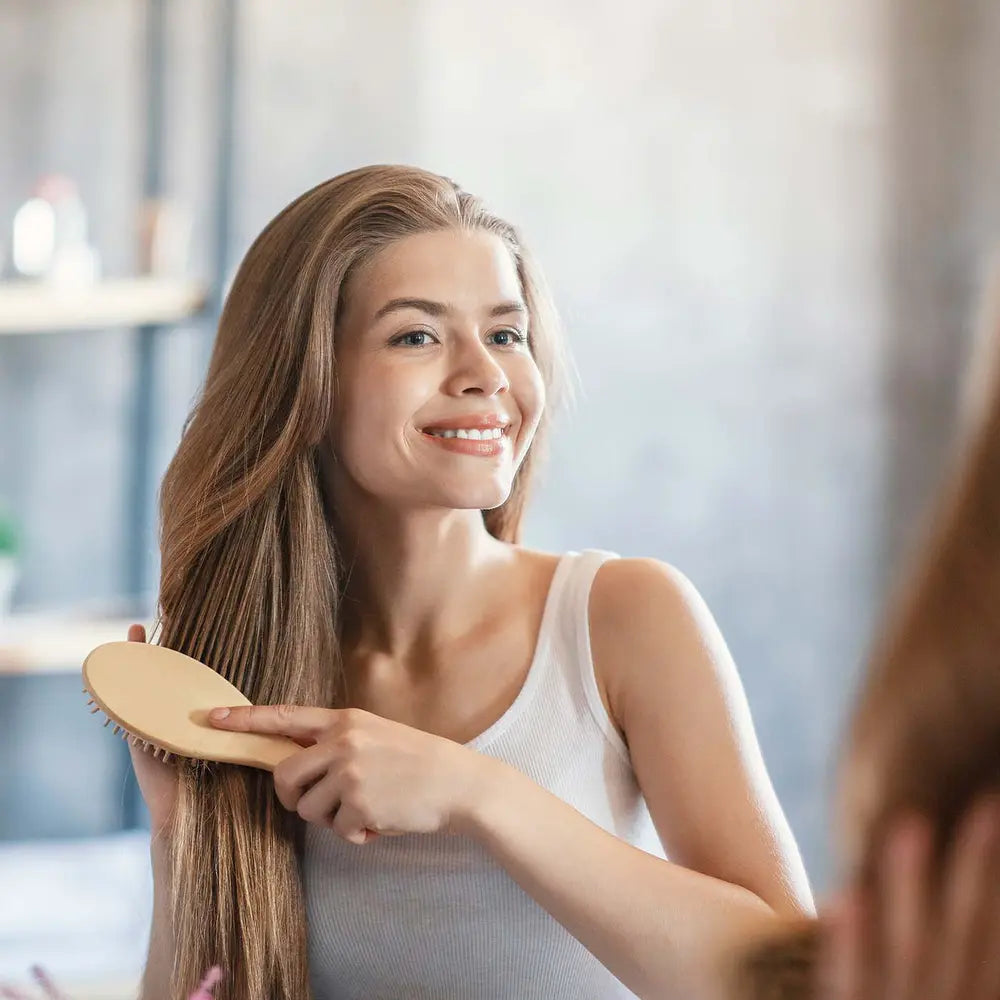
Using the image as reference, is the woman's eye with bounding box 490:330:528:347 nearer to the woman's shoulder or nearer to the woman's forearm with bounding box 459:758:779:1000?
the woman's shoulder

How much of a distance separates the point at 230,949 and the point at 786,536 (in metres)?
1.28

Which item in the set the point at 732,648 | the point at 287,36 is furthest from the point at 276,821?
the point at 287,36

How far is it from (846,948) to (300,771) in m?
0.65

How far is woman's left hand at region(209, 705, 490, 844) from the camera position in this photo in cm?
A: 83

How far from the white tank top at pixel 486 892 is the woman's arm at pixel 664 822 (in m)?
0.04

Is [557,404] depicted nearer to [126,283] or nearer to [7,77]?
[126,283]

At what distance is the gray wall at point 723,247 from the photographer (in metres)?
1.94

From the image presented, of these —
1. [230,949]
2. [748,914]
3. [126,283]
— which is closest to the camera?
[748,914]

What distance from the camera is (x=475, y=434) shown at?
3.28ft

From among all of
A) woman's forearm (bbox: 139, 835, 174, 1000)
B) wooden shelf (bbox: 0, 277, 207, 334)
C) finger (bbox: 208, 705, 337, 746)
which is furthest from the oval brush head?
wooden shelf (bbox: 0, 277, 207, 334)

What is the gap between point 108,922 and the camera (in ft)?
5.25

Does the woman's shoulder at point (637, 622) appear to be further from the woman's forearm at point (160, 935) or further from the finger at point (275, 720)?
the woman's forearm at point (160, 935)

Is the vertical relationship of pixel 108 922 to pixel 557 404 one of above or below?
below

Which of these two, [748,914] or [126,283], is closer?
[748,914]
